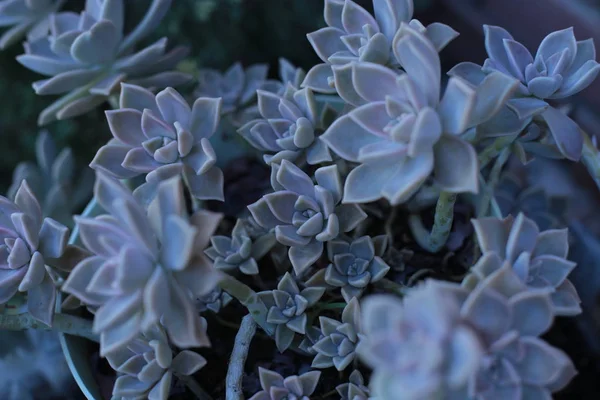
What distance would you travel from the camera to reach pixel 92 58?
754 mm

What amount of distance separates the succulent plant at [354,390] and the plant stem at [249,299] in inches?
3.7

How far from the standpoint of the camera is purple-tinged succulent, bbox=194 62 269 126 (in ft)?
2.86

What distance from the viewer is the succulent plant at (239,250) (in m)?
0.67

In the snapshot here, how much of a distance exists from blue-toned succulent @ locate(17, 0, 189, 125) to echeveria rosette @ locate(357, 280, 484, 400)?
49cm

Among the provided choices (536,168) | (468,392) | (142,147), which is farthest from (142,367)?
(536,168)

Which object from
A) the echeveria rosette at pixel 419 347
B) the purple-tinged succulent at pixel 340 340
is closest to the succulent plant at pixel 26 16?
the purple-tinged succulent at pixel 340 340

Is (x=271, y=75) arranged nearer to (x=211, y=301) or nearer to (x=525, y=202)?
(x=525, y=202)

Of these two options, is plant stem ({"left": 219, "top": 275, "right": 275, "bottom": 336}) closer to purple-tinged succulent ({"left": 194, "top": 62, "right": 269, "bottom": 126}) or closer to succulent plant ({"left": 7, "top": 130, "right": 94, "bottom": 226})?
purple-tinged succulent ({"left": 194, "top": 62, "right": 269, "bottom": 126})

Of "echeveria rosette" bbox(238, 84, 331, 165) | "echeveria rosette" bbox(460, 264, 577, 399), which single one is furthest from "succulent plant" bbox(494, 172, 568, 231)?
"echeveria rosette" bbox(460, 264, 577, 399)

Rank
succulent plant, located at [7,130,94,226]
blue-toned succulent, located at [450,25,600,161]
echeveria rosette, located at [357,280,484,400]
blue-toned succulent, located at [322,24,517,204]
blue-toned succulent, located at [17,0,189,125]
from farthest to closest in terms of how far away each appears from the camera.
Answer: succulent plant, located at [7,130,94,226] → blue-toned succulent, located at [17,0,189,125] → blue-toned succulent, located at [450,25,600,161] → blue-toned succulent, located at [322,24,517,204] → echeveria rosette, located at [357,280,484,400]

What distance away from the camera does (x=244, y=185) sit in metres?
0.93

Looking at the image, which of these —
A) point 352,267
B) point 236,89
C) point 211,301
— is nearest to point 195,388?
point 211,301

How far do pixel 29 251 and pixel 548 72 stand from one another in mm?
540

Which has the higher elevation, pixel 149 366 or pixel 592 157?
pixel 592 157
